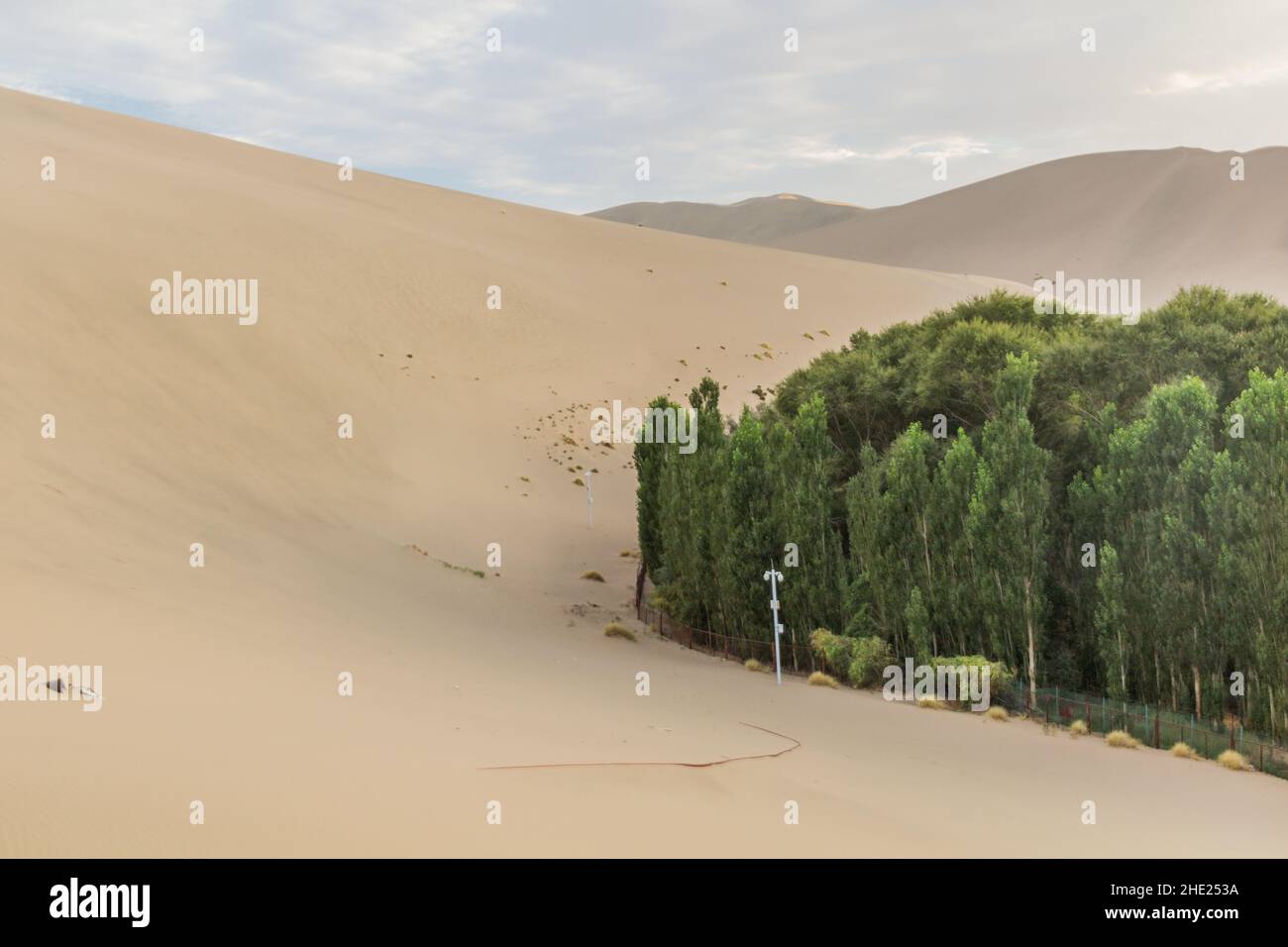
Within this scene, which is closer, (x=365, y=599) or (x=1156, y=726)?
(x=1156, y=726)

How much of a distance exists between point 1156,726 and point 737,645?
1166 cm

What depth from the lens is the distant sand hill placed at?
449ft

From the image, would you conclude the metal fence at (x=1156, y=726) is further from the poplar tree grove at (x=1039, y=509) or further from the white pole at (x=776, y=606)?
the white pole at (x=776, y=606)

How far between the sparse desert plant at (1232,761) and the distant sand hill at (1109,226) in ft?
388

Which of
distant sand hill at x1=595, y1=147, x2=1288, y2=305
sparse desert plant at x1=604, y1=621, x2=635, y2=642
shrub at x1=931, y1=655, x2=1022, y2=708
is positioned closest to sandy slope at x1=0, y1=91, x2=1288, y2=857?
sparse desert plant at x1=604, y1=621, x2=635, y2=642

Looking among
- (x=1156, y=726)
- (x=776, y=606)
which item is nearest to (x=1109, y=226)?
(x=776, y=606)

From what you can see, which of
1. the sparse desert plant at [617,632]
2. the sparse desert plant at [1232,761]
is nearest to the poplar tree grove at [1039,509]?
the sparse desert plant at [1232,761]

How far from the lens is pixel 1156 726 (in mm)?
21328

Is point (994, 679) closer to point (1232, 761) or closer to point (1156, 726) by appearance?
point (1156, 726)

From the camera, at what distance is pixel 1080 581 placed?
2502 centimetres

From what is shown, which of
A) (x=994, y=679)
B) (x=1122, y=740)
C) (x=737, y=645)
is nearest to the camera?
(x=1122, y=740)

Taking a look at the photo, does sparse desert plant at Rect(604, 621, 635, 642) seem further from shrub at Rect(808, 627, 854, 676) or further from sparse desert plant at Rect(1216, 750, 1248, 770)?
sparse desert plant at Rect(1216, 750, 1248, 770)

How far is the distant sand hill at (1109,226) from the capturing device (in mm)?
137000
